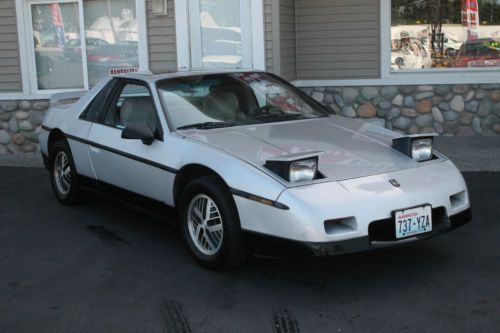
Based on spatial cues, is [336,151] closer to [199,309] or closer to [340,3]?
[199,309]

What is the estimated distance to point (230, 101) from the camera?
543 cm

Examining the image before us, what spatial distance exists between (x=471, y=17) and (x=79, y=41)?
587 cm

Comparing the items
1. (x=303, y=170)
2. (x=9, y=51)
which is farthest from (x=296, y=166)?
(x=9, y=51)

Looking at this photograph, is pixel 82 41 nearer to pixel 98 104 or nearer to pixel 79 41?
pixel 79 41

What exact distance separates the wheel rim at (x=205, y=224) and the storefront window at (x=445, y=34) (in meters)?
6.15

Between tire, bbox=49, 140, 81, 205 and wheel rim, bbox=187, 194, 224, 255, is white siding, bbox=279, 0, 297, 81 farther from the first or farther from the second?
wheel rim, bbox=187, 194, 224, 255

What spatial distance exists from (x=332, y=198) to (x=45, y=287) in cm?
202

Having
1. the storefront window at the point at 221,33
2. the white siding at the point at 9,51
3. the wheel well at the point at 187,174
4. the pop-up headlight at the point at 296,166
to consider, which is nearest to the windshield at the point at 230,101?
the wheel well at the point at 187,174

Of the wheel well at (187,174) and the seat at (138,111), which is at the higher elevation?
the seat at (138,111)

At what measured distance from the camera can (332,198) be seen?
4.00m

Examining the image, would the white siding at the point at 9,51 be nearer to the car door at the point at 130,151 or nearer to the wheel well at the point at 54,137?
the wheel well at the point at 54,137

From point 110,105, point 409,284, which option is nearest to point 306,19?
point 110,105

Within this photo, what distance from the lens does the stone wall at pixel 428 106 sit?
9.70 m

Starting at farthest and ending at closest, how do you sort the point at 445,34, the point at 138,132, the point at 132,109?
the point at 445,34, the point at 132,109, the point at 138,132
